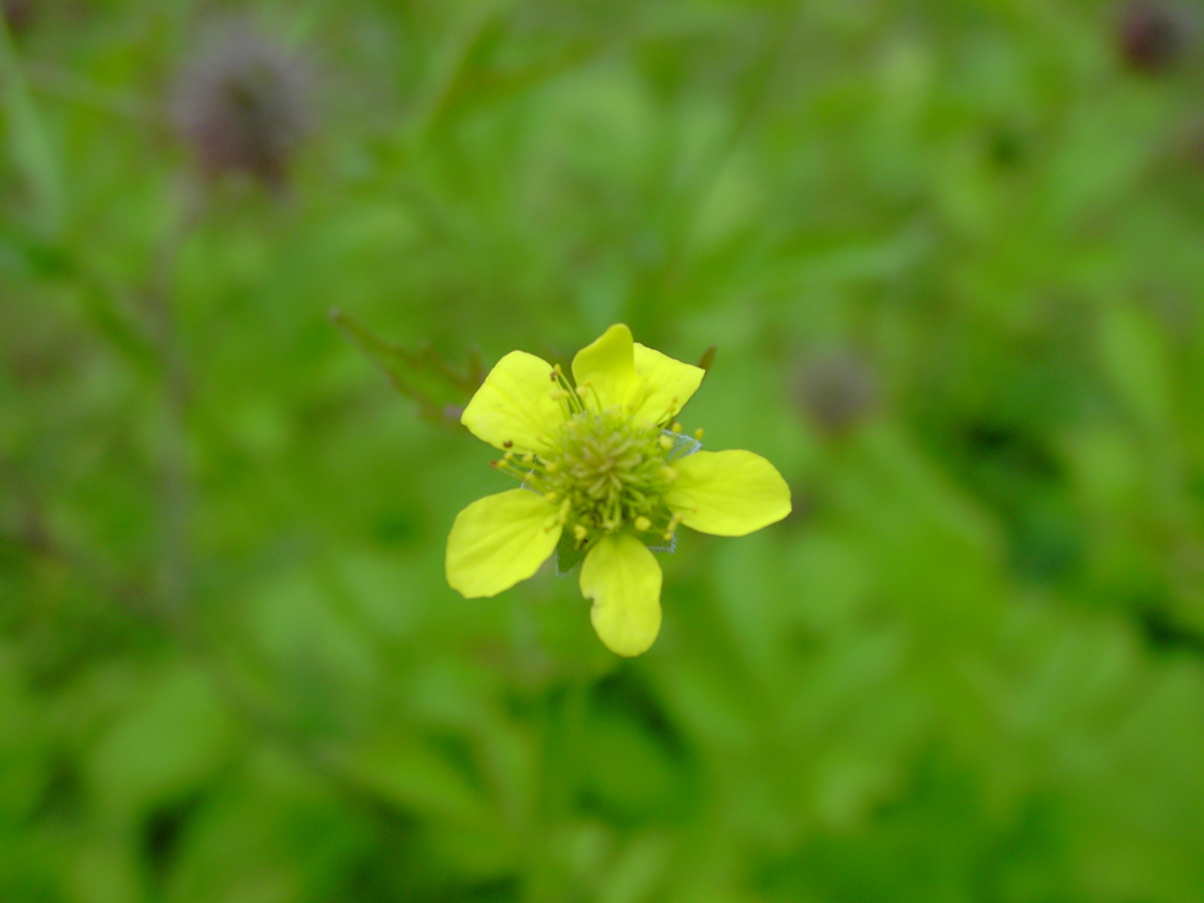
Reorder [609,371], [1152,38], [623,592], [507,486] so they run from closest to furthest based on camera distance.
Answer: [623,592]
[609,371]
[507,486]
[1152,38]

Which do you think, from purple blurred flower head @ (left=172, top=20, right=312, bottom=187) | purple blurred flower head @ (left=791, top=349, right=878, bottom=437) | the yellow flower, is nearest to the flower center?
the yellow flower

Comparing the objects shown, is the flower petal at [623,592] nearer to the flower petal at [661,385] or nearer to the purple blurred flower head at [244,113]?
the flower petal at [661,385]

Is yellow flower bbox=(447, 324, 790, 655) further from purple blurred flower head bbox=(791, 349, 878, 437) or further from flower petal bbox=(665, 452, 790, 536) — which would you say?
purple blurred flower head bbox=(791, 349, 878, 437)

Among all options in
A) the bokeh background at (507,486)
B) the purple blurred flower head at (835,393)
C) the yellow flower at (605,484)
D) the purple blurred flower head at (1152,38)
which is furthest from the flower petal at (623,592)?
the purple blurred flower head at (1152,38)

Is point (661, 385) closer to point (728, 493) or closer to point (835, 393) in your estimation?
point (728, 493)

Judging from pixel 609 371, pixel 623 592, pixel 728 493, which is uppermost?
pixel 609 371

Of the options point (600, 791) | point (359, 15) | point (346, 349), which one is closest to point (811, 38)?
point (359, 15)

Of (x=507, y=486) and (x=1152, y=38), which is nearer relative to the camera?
(x=507, y=486)

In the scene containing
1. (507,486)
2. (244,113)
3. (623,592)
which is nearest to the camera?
(623,592)

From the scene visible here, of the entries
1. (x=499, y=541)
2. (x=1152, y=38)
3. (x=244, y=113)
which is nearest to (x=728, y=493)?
(x=499, y=541)
